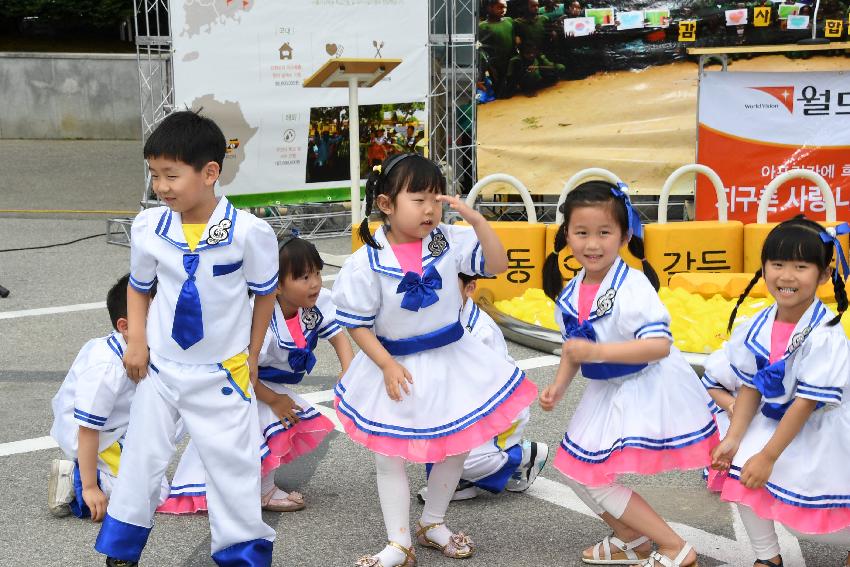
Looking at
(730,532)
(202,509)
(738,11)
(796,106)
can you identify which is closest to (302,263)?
(202,509)

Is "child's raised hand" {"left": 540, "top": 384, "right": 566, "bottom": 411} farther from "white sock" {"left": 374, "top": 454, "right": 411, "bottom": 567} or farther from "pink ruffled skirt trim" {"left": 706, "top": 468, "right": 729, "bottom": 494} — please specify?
"pink ruffled skirt trim" {"left": 706, "top": 468, "right": 729, "bottom": 494}

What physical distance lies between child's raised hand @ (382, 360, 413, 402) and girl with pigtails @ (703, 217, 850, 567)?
104 cm

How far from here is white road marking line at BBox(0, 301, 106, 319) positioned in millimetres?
7996

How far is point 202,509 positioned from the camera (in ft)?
14.7

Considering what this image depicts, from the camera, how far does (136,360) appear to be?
3674mm

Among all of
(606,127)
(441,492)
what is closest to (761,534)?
(441,492)

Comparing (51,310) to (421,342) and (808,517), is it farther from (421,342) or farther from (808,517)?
(808,517)

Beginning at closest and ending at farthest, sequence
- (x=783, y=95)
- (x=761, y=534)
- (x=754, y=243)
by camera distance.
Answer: (x=761, y=534) → (x=754, y=243) → (x=783, y=95)

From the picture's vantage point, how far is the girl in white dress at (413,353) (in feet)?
12.7

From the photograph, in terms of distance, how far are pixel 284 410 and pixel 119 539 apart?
41.2 inches

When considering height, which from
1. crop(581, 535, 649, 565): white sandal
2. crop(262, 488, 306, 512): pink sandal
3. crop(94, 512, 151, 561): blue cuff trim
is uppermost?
crop(94, 512, 151, 561): blue cuff trim

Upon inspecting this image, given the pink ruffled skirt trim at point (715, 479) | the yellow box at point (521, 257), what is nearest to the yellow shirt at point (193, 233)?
the pink ruffled skirt trim at point (715, 479)

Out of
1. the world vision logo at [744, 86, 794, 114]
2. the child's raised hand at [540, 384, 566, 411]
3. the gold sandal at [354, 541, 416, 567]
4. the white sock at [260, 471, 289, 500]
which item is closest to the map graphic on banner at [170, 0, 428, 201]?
the world vision logo at [744, 86, 794, 114]

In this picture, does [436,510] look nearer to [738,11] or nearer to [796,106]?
[796,106]
